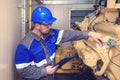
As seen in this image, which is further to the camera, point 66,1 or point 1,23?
point 66,1

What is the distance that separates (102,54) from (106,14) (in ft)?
2.81

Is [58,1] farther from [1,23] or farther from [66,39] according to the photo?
[1,23]

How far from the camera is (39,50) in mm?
2100

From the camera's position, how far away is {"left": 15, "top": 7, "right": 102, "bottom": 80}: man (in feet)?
6.78

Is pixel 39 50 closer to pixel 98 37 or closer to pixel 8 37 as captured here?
pixel 8 37

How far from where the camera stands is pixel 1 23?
1840 millimetres

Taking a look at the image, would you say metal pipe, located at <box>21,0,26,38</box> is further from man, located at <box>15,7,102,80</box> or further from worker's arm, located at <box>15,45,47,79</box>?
worker's arm, located at <box>15,45,47,79</box>

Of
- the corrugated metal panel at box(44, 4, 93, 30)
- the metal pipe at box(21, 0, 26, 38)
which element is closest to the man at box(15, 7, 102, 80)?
the metal pipe at box(21, 0, 26, 38)

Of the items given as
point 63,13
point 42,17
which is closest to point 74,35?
point 42,17

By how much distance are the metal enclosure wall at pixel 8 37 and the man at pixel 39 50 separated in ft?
0.32

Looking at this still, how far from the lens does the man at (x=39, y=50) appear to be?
2.07 meters

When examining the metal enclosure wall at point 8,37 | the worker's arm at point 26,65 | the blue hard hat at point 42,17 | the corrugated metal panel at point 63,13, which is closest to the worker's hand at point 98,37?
the blue hard hat at point 42,17

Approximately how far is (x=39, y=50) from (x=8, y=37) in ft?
0.94

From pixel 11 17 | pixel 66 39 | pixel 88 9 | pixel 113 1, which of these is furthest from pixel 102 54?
pixel 88 9
